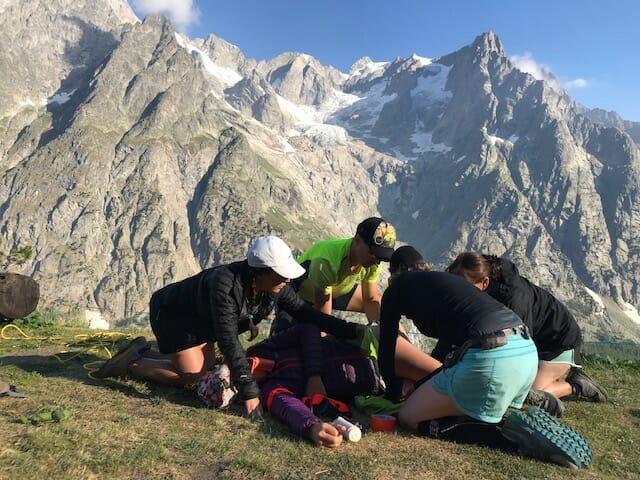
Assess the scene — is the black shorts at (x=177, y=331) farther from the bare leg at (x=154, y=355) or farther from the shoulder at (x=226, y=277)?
the shoulder at (x=226, y=277)

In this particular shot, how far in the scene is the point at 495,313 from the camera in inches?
256

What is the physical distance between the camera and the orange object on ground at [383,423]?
715 cm

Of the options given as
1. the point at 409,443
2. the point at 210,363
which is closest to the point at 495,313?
the point at 409,443

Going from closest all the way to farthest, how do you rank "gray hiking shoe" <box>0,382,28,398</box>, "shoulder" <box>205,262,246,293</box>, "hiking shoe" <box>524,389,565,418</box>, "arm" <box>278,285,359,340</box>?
"gray hiking shoe" <box>0,382,28,398</box> → "shoulder" <box>205,262,246,293</box> → "arm" <box>278,285,359,340</box> → "hiking shoe" <box>524,389,565,418</box>

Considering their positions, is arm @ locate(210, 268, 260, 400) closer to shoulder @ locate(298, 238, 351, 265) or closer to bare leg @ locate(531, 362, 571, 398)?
shoulder @ locate(298, 238, 351, 265)

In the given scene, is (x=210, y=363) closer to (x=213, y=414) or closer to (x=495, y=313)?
(x=213, y=414)

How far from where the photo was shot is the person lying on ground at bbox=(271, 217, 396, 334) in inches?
348

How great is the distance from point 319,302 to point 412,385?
252cm

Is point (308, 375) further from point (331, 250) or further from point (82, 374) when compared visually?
point (82, 374)

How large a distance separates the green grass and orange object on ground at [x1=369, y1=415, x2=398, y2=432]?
0.19 metres

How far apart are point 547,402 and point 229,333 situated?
5.62 m

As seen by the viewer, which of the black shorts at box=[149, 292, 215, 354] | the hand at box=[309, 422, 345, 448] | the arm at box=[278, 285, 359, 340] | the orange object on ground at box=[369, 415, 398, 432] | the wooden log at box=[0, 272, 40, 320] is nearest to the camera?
the hand at box=[309, 422, 345, 448]

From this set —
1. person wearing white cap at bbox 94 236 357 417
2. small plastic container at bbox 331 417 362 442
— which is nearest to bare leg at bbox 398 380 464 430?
small plastic container at bbox 331 417 362 442

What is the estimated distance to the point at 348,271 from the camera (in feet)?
32.8
